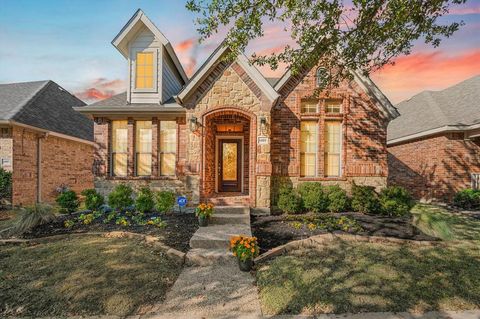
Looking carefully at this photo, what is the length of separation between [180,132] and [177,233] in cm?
450

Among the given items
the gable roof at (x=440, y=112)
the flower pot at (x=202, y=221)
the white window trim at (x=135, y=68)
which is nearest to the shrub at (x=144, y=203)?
the flower pot at (x=202, y=221)

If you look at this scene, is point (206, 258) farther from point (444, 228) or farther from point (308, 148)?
point (308, 148)

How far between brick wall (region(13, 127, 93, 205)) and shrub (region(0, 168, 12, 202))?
188 millimetres

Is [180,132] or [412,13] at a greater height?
[412,13]

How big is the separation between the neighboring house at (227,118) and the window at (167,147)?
40mm

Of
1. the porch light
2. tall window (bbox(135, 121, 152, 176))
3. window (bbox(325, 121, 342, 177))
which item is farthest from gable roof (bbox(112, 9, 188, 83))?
window (bbox(325, 121, 342, 177))

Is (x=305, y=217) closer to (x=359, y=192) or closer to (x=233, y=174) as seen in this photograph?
(x=359, y=192)

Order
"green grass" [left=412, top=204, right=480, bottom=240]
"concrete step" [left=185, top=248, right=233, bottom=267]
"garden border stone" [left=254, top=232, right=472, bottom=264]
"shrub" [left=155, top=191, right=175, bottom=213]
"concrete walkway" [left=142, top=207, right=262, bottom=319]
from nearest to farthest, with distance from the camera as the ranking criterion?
1. "concrete walkway" [left=142, top=207, right=262, bottom=319]
2. "concrete step" [left=185, top=248, right=233, bottom=267]
3. "garden border stone" [left=254, top=232, right=472, bottom=264]
4. "green grass" [left=412, top=204, right=480, bottom=240]
5. "shrub" [left=155, top=191, right=175, bottom=213]

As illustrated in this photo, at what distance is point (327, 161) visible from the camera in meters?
9.59

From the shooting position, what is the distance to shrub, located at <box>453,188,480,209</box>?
10.6 m

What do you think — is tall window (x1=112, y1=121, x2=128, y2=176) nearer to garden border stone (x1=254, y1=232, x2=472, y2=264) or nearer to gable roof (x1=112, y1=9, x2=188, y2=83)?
gable roof (x1=112, y1=9, x2=188, y2=83)

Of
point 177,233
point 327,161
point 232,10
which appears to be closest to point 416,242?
point 327,161

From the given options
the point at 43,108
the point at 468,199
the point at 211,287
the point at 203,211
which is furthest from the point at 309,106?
the point at 43,108

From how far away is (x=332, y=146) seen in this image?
962 centimetres
